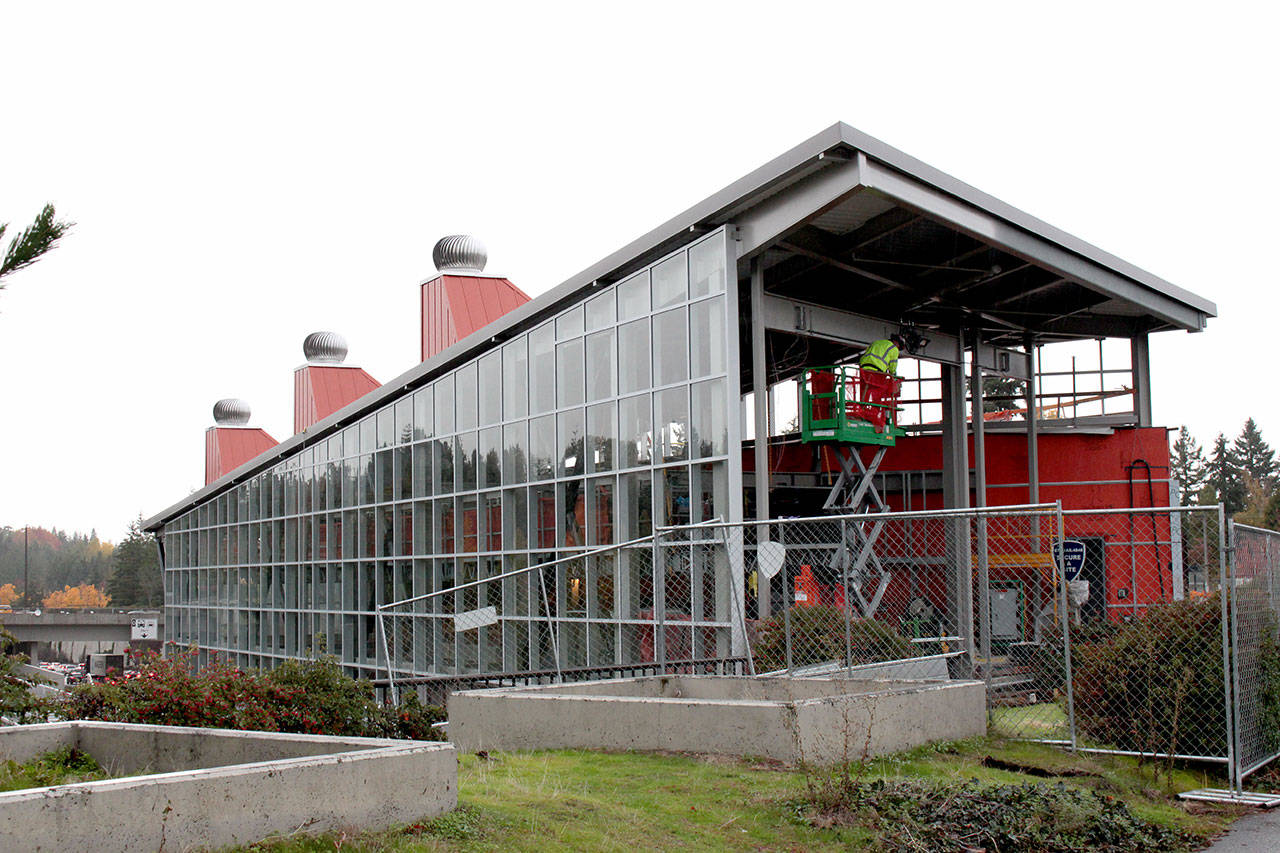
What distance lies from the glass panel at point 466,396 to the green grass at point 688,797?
1660 cm

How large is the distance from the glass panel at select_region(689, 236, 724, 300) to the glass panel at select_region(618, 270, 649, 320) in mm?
1302

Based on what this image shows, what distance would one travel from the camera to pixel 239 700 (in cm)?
945

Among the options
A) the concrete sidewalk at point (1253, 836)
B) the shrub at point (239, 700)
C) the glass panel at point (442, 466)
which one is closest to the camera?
the concrete sidewalk at point (1253, 836)

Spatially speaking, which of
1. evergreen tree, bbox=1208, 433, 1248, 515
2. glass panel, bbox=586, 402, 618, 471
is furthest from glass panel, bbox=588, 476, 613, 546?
evergreen tree, bbox=1208, 433, 1248, 515

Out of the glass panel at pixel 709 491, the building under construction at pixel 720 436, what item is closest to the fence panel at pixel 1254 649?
the building under construction at pixel 720 436

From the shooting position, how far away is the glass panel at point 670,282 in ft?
63.6

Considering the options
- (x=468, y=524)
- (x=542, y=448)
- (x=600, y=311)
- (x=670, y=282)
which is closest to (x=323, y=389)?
(x=468, y=524)

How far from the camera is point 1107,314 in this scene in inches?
984

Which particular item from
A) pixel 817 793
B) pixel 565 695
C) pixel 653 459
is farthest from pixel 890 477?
pixel 817 793

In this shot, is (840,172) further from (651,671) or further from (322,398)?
(322,398)

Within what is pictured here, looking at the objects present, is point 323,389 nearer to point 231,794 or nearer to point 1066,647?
point 1066,647

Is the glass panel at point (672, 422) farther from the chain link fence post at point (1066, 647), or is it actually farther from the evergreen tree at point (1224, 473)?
the evergreen tree at point (1224, 473)

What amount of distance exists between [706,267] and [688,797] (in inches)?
485

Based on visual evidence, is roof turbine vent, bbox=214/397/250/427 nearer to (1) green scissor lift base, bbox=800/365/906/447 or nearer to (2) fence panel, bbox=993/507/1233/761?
(1) green scissor lift base, bbox=800/365/906/447
